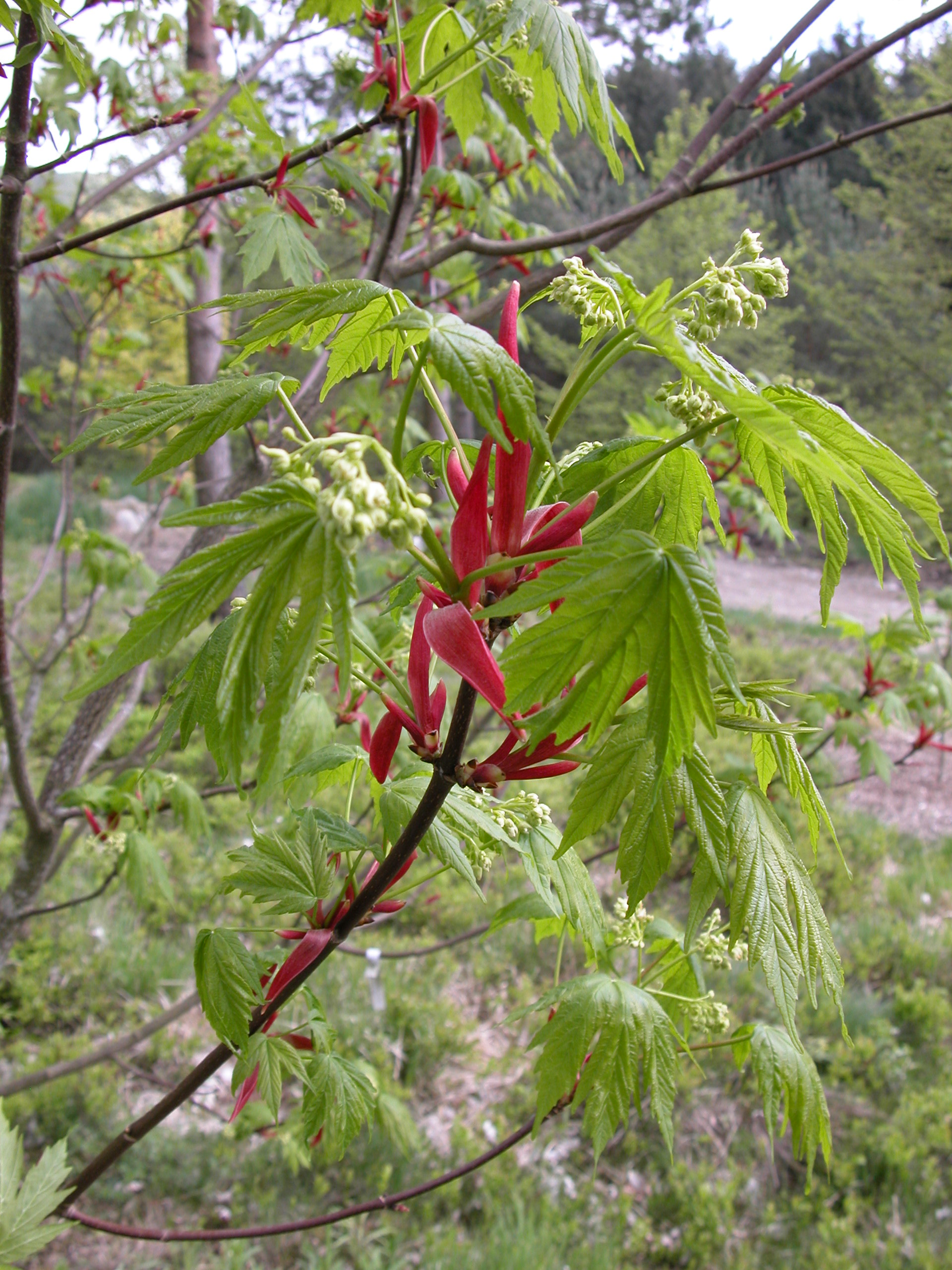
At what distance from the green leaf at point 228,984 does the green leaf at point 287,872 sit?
56mm

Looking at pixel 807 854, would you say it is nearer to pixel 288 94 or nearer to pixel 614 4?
pixel 288 94

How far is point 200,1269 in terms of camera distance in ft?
7.08

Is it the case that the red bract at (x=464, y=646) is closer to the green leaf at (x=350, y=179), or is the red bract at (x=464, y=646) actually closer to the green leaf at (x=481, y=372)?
the green leaf at (x=481, y=372)

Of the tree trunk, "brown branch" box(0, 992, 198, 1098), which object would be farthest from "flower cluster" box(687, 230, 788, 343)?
the tree trunk

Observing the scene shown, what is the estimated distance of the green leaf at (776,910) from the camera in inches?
28.5

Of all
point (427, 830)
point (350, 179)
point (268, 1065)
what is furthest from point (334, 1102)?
point (350, 179)

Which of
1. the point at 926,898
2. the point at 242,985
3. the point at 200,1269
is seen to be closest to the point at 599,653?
the point at 242,985

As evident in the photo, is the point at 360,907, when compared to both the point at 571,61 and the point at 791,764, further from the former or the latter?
the point at 571,61

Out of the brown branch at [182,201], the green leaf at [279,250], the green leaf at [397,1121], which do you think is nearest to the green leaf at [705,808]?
the brown branch at [182,201]

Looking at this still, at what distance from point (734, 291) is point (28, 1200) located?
129 cm

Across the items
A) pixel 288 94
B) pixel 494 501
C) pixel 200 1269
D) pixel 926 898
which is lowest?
pixel 926 898

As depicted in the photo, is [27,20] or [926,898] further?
[926,898]

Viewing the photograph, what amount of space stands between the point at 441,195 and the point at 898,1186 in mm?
3217

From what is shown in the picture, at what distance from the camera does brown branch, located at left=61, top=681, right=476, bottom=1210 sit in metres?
0.68
